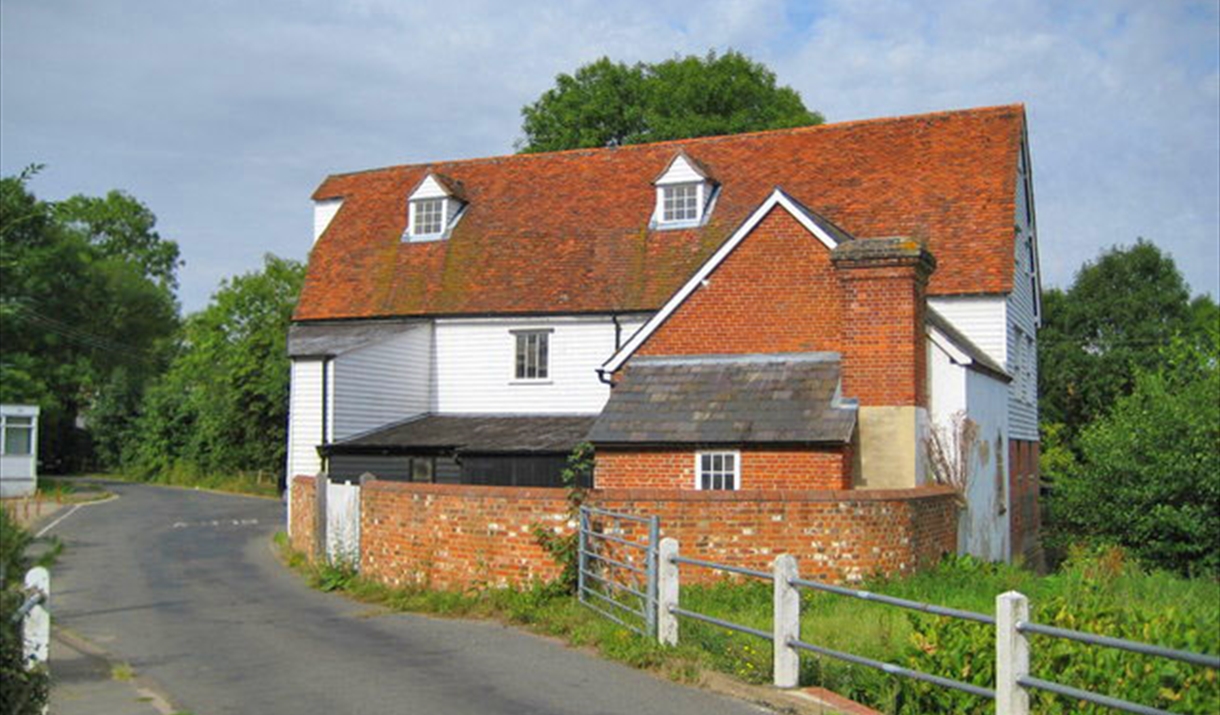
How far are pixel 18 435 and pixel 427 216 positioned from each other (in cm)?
2033

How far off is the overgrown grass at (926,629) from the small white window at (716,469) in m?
3.32

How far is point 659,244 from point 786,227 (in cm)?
822

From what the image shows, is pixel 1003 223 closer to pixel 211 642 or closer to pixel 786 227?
pixel 786 227

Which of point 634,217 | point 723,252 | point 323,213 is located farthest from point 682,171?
point 323,213

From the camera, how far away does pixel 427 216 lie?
31.0 metres

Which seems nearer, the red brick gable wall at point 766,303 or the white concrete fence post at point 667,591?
the white concrete fence post at point 667,591

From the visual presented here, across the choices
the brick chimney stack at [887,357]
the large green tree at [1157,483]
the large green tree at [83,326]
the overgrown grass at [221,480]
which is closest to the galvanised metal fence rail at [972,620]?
the brick chimney stack at [887,357]

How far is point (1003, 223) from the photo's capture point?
2411 cm

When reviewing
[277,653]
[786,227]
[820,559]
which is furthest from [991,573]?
[277,653]

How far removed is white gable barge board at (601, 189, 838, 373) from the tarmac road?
6.61 meters

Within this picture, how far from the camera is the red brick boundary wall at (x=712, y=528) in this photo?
14.8 metres

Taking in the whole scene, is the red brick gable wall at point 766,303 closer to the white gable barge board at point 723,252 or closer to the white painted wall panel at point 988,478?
the white gable barge board at point 723,252

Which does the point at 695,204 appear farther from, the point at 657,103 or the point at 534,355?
the point at 657,103

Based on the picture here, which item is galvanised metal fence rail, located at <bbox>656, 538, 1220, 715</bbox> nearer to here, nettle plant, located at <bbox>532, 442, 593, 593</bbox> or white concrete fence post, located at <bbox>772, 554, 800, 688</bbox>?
white concrete fence post, located at <bbox>772, 554, 800, 688</bbox>
